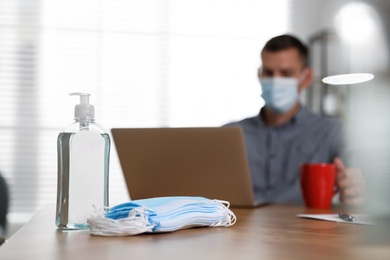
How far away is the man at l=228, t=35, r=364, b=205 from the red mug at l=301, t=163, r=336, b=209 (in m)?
0.57

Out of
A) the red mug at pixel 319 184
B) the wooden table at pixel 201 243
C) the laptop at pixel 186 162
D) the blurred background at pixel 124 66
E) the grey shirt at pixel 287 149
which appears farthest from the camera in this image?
the blurred background at pixel 124 66

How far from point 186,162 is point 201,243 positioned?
65cm

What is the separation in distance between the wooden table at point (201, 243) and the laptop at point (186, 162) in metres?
0.35

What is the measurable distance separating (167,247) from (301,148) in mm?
1634

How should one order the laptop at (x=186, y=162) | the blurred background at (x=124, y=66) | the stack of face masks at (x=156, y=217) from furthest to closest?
the blurred background at (x=124, y=66), the laptop at (x=186, y=162), the stack of face masks at (x=156, y=217)

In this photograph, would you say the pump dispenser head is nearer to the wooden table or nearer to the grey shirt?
the wooden table

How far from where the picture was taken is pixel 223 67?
369cm

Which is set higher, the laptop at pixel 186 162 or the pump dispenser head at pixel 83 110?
the pump dispenser head at pixel 83 110

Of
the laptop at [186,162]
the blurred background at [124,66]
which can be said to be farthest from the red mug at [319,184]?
the blurred background at [124,66]

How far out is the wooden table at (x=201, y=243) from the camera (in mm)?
643

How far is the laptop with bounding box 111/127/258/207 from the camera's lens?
1.36 meters

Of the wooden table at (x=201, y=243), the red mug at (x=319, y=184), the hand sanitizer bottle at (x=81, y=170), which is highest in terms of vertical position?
the hand sanitizer bottle at (x=81, y=170)

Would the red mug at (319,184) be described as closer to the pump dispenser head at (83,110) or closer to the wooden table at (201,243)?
the wooden table at (201,243)

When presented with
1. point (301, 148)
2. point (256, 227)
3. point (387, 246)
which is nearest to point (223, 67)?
point (301, 148)
